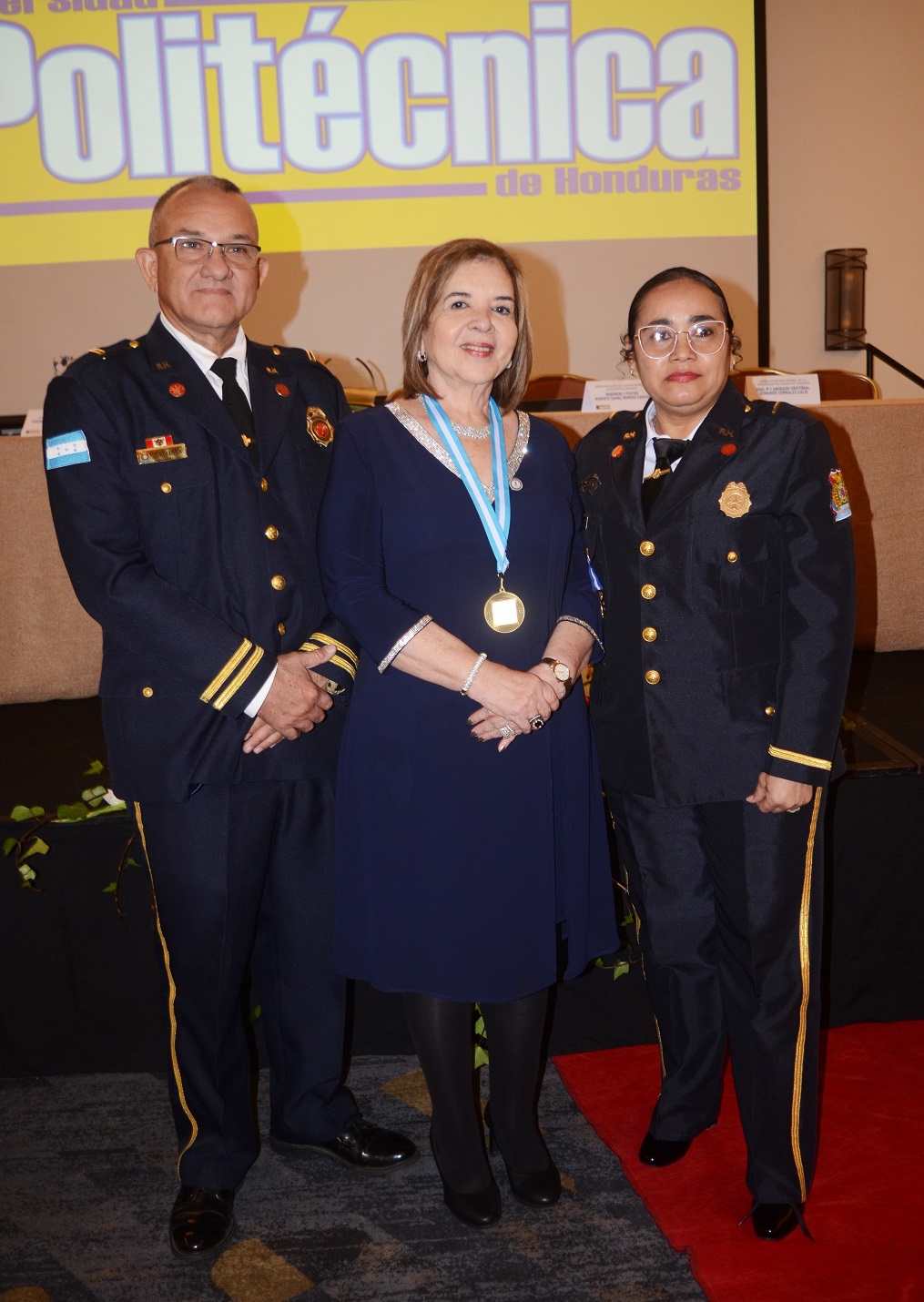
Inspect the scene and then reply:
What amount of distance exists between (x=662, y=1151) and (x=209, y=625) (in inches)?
50.9

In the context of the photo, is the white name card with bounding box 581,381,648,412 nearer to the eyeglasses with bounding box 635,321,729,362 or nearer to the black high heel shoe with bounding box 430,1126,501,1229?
the eyeglasses with bounding box 635,321,729,362

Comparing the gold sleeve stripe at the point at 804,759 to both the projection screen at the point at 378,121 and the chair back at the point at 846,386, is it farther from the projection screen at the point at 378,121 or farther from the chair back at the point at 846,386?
the projection screen at the point at 378,121

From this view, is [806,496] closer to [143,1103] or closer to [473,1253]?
[473,1253]

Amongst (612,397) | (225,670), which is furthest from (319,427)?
(612,397)

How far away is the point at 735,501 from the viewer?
1.79m

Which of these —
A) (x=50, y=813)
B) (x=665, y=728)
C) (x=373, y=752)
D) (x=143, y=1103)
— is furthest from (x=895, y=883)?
(x=50, y=813)

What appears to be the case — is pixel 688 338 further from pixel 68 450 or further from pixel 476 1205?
pixel 476 1205

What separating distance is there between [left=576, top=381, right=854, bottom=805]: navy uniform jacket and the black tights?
1.53 ft

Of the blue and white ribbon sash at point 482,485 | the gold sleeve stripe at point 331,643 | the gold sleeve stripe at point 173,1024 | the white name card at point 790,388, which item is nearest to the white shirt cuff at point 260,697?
the gold sleeve stripe at point 331,643

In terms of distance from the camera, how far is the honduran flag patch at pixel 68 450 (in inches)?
69.8

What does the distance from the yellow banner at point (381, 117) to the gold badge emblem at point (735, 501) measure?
174 inches

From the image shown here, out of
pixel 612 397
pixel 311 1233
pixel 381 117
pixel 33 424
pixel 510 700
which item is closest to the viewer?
pixel 510 700

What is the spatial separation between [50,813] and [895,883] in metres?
1.89

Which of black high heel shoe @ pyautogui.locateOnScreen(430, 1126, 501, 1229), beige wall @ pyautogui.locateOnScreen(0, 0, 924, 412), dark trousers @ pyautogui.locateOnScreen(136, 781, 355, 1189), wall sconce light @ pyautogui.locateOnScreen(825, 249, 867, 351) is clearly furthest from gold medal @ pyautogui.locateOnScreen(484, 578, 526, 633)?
wall sconce light @ pyautogui.locateOnScreen(825, 249, 867, 351)
